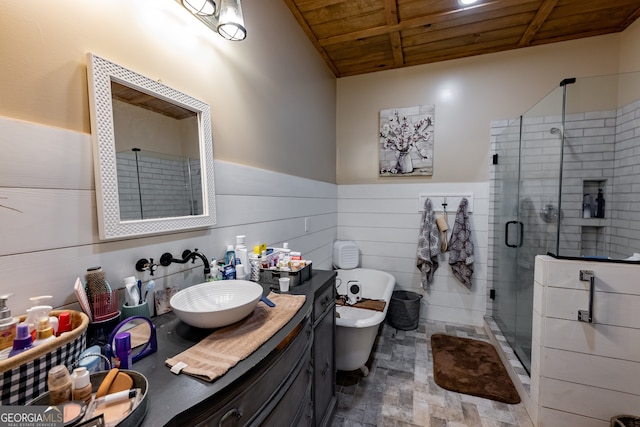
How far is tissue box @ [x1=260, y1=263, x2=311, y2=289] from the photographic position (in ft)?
4.46

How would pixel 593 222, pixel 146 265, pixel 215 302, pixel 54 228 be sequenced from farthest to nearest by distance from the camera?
1. pixel 593 222
2. pixel 215 302
3. pixel 146 265
4. pixel 54 228

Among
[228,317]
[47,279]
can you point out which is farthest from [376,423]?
[47,279]

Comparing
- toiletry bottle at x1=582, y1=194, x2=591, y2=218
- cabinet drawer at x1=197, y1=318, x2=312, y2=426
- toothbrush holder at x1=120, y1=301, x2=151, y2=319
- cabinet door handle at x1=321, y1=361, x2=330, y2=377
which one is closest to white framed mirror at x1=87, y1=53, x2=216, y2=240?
toothbrush holder at x1=120, y1=301, x2=151, y2=319

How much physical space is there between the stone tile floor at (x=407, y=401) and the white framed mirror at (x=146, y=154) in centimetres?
157

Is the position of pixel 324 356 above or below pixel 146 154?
below

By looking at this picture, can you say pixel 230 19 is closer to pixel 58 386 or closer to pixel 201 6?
pixel 201 6

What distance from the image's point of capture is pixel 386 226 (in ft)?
10.1

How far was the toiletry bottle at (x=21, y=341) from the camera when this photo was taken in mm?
557

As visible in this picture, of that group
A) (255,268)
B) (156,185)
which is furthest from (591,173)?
(156,185)

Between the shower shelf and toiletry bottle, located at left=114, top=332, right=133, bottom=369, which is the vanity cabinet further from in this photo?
the shower shelf

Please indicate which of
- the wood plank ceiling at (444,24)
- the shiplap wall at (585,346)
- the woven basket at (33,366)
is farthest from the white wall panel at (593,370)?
the wood plank ceiling at (444,24)

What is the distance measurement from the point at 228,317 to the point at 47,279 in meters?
0.51

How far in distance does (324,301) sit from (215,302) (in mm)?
594

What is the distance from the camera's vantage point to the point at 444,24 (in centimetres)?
222
